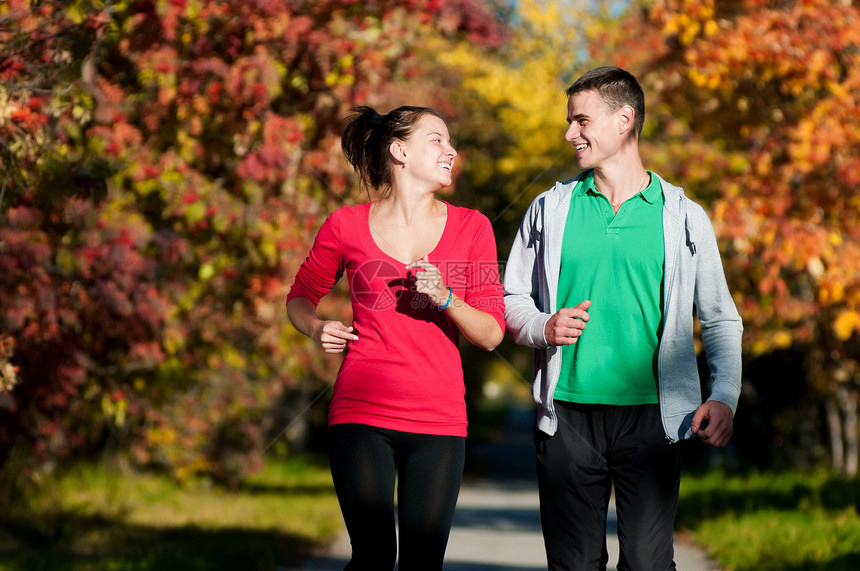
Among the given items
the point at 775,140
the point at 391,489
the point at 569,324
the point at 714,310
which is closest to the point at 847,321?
the point at 775,140

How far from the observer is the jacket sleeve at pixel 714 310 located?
387cm

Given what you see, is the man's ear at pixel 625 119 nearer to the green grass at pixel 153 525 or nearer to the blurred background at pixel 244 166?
the blurred background at pixel 244 166

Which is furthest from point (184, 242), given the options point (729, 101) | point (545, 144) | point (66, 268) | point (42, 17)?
point (545, 144)

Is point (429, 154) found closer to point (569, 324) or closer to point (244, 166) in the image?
point (569, 324)

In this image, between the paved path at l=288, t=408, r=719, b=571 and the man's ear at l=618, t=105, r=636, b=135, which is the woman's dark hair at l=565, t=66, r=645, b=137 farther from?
the paved path at l=288, t=408, r=719, b=571

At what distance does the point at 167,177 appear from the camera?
7398mm

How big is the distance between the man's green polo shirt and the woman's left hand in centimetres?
52

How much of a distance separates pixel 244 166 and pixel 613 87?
3.90 m

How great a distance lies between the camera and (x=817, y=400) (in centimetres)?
1460

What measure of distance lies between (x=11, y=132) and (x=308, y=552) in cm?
452

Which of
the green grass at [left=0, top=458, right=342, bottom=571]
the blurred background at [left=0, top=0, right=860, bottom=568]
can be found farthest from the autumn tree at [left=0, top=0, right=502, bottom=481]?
the green grass at [left=0, top=458, right=342, bottom=571]

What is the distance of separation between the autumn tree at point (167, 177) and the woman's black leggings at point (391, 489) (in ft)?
7.27

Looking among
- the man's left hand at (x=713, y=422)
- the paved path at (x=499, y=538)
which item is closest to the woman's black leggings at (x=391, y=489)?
the man's left hand at (x=713, y=422)

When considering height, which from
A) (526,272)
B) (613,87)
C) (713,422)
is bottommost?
(713,422)
